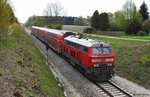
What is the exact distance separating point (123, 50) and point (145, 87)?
43.5 ft

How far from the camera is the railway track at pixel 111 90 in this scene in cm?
1771

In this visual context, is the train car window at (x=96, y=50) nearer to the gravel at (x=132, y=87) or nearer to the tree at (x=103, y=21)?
the gravel at (x=132, y=87)

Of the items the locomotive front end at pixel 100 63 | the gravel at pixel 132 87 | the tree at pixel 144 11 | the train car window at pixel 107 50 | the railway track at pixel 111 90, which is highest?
the tree at pixel 144 11

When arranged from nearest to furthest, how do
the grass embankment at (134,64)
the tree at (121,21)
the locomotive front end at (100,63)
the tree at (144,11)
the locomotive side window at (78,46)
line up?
1. the locomotive front end at (100,63)
2. the locomotive side window at (78,46)
3. the grass embankment at (134,64)
4. the tree at (121,21)
5. the tree at (144,11)

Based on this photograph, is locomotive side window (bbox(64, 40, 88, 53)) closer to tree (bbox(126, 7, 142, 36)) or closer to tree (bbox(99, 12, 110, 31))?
tree (bbox(126, 7, 142, 36))

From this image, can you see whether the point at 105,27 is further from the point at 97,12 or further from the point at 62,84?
the point at 62,84

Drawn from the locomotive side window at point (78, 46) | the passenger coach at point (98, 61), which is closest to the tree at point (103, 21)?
the locomotive side window at point (78, 46)

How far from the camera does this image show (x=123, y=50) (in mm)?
33438

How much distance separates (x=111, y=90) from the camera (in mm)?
19031

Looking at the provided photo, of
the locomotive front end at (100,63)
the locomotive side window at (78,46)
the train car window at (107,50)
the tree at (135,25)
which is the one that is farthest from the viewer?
the tree at (135,25)

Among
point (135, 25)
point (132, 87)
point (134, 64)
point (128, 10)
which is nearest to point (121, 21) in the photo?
point (128, 10)

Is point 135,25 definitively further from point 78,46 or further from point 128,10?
point 78,46

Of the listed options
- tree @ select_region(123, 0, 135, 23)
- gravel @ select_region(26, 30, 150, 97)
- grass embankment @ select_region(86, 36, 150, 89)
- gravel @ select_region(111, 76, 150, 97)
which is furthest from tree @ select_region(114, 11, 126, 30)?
gravel @ select_region(111, 76, 150, 97)

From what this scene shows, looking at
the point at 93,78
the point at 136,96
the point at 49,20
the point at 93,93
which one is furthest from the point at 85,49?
the point at 49,20
